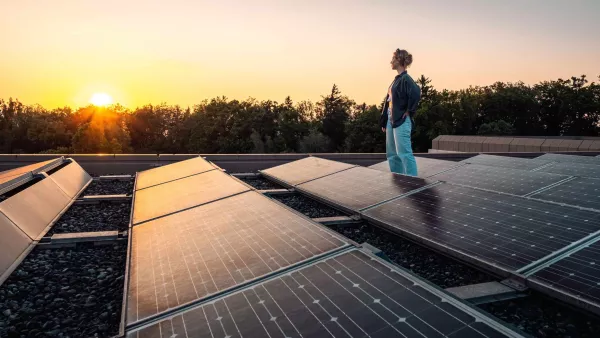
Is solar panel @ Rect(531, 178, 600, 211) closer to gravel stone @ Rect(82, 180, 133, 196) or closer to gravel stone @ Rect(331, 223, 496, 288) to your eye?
gravel stone @ Rect(331, 223, 496, 288)

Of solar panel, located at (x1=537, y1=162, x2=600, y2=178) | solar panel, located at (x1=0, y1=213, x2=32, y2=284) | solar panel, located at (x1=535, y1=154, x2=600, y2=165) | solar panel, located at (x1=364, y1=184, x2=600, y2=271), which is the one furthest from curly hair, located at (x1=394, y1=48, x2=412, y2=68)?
solar panel, located at (x1=0, y1=213, x2=32, y2=284)

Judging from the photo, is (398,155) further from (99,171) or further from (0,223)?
(99,171)

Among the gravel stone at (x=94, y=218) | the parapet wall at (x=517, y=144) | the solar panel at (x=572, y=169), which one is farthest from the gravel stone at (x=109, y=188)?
the parapet wall at (x=517, y=144)

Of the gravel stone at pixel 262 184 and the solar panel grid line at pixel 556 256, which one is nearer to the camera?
the solar panel grid line at pixel 556 256

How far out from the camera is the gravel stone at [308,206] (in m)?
7.21

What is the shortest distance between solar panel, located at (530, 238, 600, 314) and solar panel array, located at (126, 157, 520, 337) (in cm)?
166

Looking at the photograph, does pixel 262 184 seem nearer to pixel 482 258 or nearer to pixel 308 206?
pixel 308 206

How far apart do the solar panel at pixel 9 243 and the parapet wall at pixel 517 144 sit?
28929 mm

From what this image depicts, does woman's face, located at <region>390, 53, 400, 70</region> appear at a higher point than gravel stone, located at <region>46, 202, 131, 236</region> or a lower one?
higher

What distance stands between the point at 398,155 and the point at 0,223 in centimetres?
748

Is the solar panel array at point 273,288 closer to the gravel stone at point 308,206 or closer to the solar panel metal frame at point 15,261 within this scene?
the solar panel metal frame at point 15,261

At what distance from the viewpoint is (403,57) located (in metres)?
8.88

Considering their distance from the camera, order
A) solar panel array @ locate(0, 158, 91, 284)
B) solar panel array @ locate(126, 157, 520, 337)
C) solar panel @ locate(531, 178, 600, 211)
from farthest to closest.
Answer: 1. solar panel @ locate(531, 178, 600, 211)
2. solar panel array @ locate(0, 158, 91, 284)
3. solar panel array @ locate(126, 157, 520, 337)

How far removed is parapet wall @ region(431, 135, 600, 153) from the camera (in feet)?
86.4
